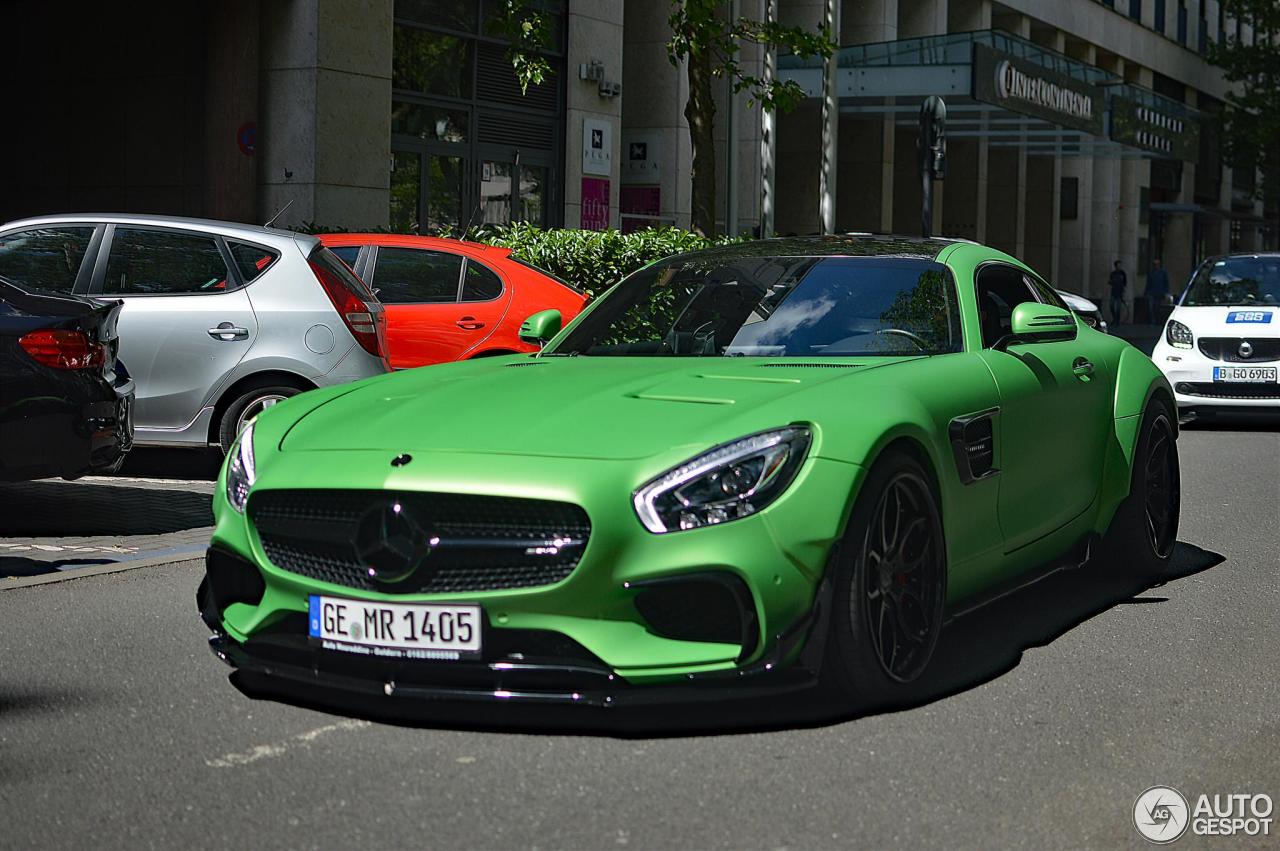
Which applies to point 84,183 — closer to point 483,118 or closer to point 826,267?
point 483,118

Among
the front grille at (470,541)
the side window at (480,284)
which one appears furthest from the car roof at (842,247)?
the side window at (480,284)

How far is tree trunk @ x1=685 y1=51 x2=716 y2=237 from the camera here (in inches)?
692

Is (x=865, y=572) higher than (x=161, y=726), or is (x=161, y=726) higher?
(x=865, y=572)

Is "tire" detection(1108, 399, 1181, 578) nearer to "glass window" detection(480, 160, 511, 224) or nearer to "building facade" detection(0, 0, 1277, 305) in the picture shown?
"building facade" detection(0, 0, 1277, 305)

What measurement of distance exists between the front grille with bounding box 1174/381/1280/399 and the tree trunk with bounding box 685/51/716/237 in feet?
15.4

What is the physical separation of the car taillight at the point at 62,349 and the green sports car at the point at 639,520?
2.86m

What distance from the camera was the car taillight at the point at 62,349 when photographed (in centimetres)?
823

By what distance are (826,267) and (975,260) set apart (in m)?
0.63

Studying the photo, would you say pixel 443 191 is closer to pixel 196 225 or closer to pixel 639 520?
pixel 196 225

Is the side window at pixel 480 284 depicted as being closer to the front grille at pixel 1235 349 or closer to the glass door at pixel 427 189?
the front grille at pixel 1235 349

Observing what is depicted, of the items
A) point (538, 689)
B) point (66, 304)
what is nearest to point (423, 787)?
point (538, 689)

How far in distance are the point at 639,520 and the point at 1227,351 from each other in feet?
40.1

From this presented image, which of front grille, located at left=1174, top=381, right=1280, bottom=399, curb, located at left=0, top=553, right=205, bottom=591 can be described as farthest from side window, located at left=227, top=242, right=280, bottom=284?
front grille, located at left=1174, top=381, right=1280, bottom=399

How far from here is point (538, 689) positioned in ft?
15.2
